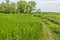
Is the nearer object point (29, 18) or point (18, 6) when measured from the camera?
point (29, 18)

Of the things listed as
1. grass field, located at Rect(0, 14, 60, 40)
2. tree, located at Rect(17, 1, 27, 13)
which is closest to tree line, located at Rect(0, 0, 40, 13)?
tree, located at Rect(17, 1, 27, 13)

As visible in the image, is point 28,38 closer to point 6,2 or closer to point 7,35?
point 7,35

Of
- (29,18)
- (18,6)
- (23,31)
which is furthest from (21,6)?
(23,31)

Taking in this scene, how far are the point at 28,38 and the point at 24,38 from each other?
0.51m

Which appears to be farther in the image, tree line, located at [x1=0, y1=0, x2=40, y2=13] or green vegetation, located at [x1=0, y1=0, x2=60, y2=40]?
tree line, located at [x1=0, y1=0, x2=40, y2=13]

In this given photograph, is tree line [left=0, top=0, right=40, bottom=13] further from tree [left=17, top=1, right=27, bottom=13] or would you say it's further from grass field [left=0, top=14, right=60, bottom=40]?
grass field [left=0, top=14, right=60, bottom=40]

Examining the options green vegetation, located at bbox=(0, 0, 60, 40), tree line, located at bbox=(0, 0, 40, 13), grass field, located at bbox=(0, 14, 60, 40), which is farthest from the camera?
tree line, located at bbox=(0, 0, 40, 13)

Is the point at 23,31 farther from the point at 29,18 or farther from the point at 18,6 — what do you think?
the point at 18,6

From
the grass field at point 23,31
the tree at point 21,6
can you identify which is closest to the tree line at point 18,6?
the tree at point 21,6

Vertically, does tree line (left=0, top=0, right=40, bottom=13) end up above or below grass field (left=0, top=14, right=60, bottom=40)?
below

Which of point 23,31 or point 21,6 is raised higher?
point 23,31

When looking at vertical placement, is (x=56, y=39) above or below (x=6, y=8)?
above

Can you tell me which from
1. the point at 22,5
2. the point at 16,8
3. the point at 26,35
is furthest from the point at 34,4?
the point at 26,35

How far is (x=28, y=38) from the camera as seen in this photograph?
11.1 metres
